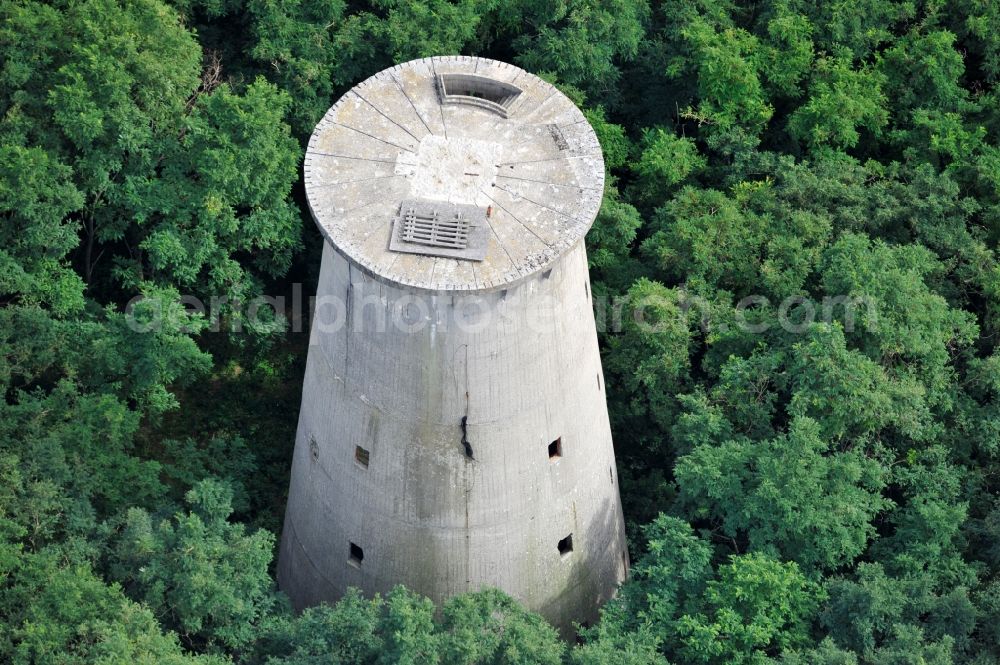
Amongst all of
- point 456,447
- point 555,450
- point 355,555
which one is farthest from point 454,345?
point 355,555

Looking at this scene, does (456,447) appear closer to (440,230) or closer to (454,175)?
(440,230)

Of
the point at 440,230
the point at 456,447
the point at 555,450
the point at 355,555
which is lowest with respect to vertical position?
the point at 355,555

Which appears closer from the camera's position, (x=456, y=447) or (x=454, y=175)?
(x=454, y=175)

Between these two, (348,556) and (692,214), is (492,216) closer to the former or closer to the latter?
(348,556)

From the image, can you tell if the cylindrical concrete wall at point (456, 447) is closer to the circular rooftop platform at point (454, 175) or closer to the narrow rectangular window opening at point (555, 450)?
the narrow rectangular window opening at point (555, 450)

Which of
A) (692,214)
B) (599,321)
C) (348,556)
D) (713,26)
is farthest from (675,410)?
(713,26)

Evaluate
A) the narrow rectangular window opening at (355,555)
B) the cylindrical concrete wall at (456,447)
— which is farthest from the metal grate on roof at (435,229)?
the narrow rectangular window opening at (355,555)

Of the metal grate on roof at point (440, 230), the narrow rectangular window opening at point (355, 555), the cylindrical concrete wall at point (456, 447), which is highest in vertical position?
the metal grate on roof at point (440, 230)
